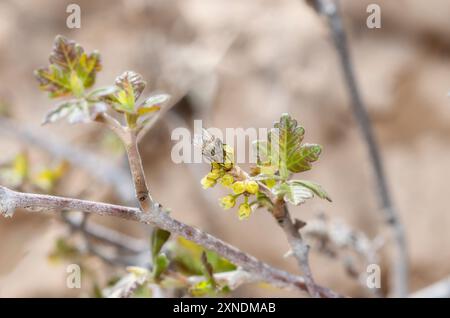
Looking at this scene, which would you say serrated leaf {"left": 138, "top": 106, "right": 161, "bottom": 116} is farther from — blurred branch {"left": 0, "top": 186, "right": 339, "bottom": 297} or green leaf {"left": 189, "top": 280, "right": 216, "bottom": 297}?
green leaf {"left": 189, "top": 280, "right": 216, "bottom": 297}

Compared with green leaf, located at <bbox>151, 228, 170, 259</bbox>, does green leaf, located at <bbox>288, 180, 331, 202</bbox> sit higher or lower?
higher

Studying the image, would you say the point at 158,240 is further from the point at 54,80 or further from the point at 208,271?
the point at 54,80

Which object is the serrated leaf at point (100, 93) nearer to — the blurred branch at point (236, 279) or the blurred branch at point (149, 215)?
the blurred branch at point (149, 215)

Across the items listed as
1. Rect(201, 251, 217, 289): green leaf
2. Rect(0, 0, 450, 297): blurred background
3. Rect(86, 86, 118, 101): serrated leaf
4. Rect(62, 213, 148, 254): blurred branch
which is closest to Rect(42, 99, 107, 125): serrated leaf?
Rect(86, 86, 118, 101): serrated leaf

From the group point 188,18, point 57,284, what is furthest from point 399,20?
point 57,284

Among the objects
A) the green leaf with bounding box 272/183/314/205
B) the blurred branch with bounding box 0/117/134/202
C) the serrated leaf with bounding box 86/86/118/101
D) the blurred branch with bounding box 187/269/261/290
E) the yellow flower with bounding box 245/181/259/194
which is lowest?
the blurred branch with bounding box 187/269/261/290

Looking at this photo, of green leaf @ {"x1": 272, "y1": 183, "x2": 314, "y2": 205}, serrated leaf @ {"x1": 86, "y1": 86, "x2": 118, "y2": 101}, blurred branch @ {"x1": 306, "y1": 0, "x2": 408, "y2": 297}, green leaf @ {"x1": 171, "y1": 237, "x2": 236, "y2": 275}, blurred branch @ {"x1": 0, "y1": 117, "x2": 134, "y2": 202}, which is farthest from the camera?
blurred branch @ {"x1": 0, "y1": 117, "x2": 134, "y2": 202}
